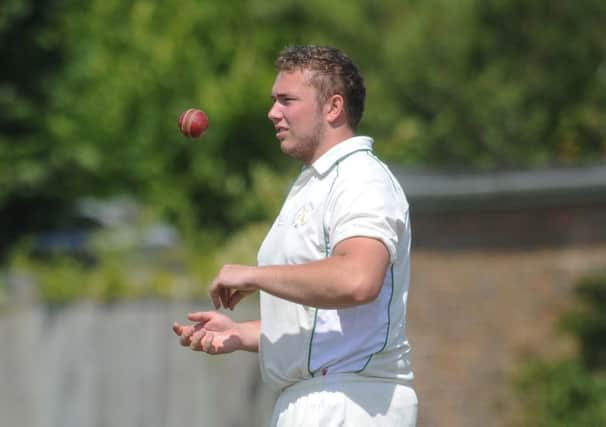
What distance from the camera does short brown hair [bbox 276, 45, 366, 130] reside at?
14.3ft

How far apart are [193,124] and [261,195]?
8.71m

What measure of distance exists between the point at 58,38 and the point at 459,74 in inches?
184

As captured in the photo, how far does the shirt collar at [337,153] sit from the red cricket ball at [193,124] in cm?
57

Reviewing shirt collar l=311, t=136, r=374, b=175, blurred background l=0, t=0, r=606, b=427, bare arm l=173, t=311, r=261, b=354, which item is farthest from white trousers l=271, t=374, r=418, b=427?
blurred background l=0, t=0, r=606, b=427

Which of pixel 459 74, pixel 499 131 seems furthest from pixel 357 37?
pixel 499 131

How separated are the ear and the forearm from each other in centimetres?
77

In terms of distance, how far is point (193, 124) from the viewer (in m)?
4.77

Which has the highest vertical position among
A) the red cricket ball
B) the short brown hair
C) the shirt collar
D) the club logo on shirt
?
the short brown hair

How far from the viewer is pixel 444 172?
1139cm

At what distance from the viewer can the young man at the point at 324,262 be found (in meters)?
4.05

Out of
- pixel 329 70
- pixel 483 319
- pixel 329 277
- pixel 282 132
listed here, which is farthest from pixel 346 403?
pixel 483 319

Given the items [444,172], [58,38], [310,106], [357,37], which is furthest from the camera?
[357,37]

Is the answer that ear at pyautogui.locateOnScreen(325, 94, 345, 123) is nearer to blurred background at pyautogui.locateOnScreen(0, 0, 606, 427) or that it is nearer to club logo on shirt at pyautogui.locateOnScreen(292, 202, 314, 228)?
club logo on shirt at pyautogui.locateOnScreen(292, 202, 314, 228)

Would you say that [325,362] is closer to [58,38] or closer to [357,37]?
[58,38]
